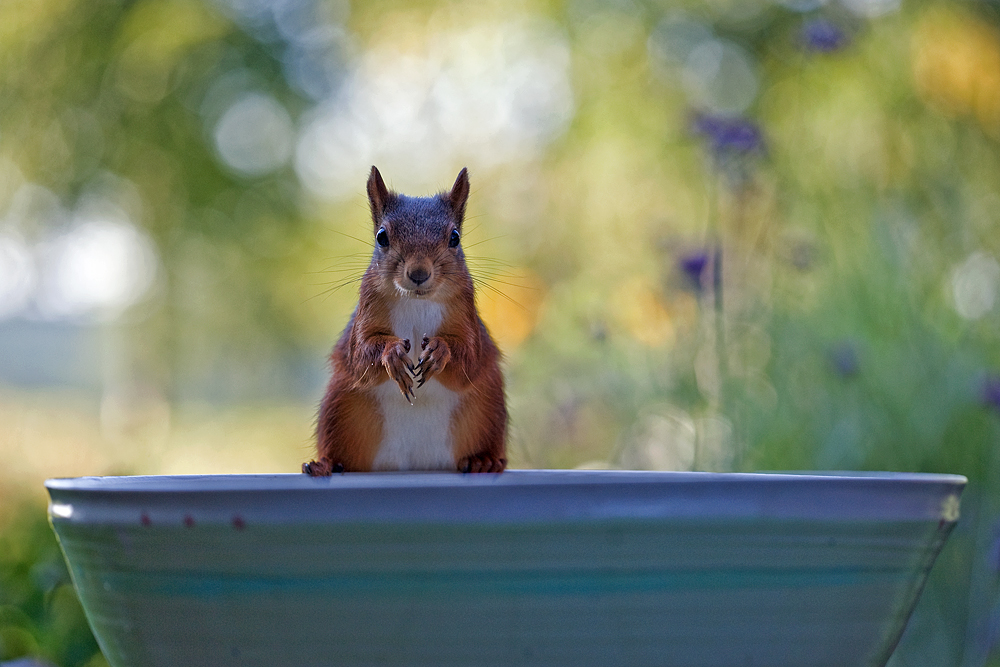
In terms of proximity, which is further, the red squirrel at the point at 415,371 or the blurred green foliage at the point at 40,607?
the blurred green foliage at the point at 40,607

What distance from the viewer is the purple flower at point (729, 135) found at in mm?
2031

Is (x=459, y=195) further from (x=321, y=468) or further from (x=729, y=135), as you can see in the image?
(x=729, y=135)

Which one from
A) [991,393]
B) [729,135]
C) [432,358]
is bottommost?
[991,393]

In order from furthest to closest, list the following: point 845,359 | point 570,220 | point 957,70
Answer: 1. point 570,220
2. point 957,70
3. point 845,359

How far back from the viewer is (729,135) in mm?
2055

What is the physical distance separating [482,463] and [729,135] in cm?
146

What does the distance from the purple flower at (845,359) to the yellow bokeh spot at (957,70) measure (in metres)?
0.89

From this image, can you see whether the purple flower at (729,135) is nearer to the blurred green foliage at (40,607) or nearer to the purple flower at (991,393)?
the purple flower at (991,393)

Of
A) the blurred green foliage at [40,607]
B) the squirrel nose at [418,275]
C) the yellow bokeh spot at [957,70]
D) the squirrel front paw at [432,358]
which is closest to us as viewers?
the squirrel front paw at [432,358]

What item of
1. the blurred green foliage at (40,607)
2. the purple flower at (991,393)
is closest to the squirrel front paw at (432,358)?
the blurred green foliage at (40,607)

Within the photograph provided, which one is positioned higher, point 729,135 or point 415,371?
point 729,135

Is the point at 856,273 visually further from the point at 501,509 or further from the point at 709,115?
the point at 501,509

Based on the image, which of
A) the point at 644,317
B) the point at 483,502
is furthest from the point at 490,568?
the point at 644,317

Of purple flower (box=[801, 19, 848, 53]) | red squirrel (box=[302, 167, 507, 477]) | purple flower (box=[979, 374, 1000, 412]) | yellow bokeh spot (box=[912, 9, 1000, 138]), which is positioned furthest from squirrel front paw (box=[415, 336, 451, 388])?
yellow bokeh spot (box=[912, 9, 1000, 138])
